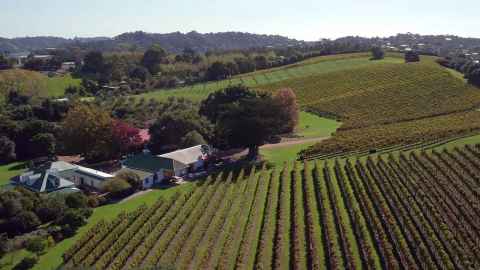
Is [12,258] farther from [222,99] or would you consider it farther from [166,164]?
[222,99]

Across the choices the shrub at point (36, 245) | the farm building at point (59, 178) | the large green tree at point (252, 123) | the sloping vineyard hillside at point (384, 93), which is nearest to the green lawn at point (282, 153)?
the large green tree at point (252, 123)

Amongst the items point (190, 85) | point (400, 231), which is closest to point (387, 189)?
point (400, 231)

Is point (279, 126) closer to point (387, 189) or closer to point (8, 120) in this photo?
point (387, 189)

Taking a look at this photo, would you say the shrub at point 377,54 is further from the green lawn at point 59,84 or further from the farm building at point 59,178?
the farm building at point 59,178

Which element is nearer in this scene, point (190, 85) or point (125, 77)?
point (190, 85)

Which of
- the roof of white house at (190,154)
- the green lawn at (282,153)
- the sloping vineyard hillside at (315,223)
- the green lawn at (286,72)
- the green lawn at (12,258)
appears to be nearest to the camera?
the sloping vineyard hillside at (315,223)
